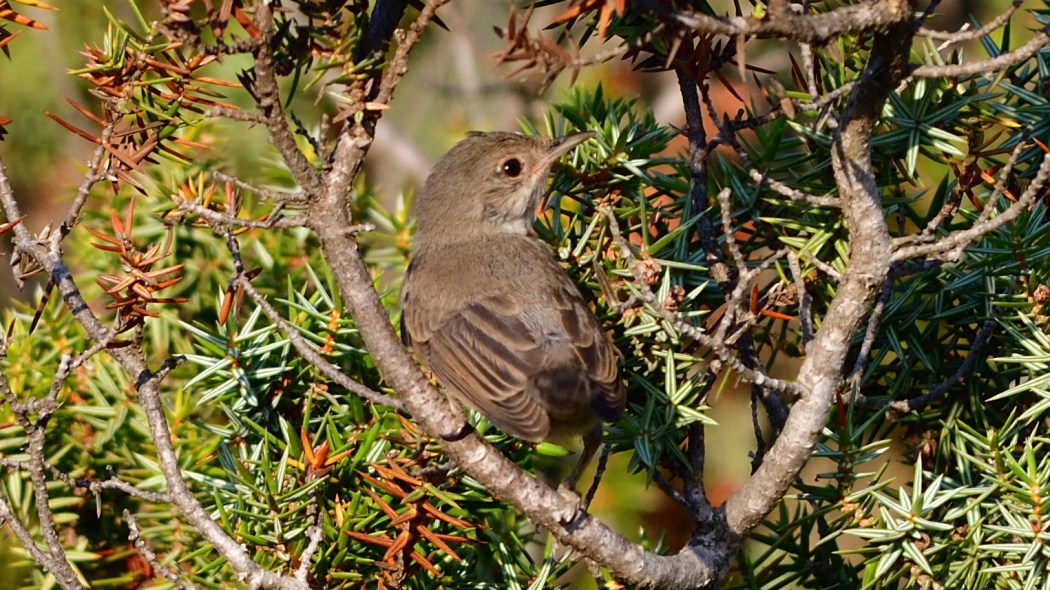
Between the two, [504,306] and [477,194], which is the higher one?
[477,194]

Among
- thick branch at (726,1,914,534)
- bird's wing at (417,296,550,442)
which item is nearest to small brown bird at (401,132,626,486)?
bird's wing at (417,296,550,442)

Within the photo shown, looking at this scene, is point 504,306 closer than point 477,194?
Yes

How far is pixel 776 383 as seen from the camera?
2363mm

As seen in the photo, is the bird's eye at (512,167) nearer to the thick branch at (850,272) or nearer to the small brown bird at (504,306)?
the small brown bird at (504,306)

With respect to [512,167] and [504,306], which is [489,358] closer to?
[504,306]

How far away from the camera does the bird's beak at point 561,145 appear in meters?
3.21

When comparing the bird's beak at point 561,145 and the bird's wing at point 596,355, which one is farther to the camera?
the bird's beak at point 561,145

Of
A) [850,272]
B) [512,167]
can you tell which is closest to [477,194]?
[512,167]

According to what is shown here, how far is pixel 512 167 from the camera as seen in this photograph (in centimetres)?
432

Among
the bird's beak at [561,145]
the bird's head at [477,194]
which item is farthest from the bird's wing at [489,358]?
the bird's head at [477,194]

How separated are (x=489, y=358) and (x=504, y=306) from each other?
0.94 ft

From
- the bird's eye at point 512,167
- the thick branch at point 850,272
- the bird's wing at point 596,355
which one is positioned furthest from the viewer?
the bird's eye at point 512,167

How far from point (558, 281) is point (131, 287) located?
1.48 meters

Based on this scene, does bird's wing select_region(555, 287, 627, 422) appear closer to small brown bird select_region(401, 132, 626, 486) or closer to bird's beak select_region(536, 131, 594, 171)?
small brown bird select_region(401, 132, 626, 486)
